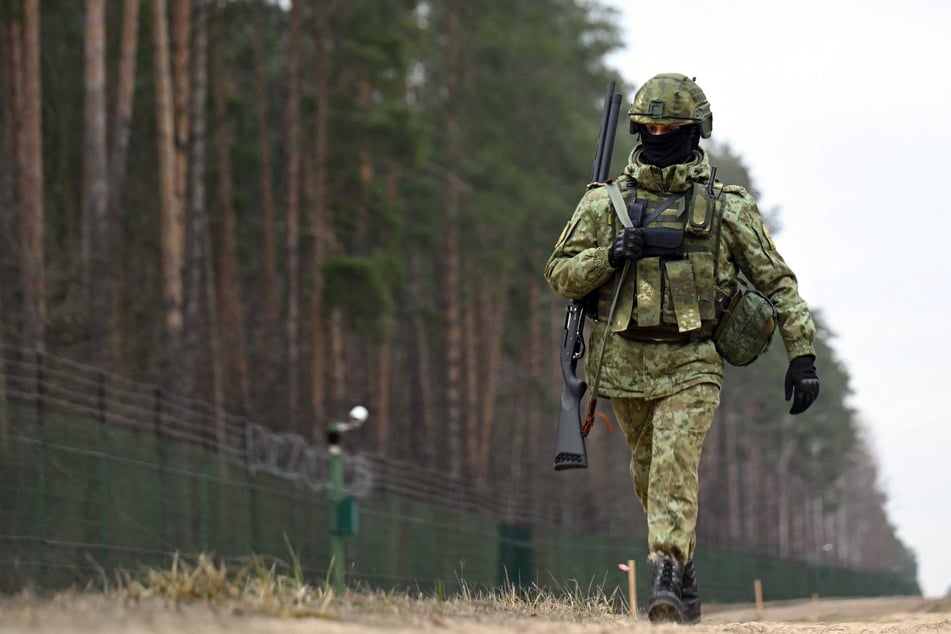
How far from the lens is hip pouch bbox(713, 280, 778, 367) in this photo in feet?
28.3

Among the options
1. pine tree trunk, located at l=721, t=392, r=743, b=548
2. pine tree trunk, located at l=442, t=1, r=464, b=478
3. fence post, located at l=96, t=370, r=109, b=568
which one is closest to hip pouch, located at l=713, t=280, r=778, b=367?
fence post, located at l=96, t=370, r=109, b=568

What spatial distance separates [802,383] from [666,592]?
1.15 m

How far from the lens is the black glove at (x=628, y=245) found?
27.8 feet

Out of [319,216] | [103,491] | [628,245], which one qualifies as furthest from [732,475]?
[628,245]

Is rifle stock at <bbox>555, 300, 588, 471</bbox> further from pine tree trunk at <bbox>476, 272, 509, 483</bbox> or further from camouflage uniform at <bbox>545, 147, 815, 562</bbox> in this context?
pine tree trunk at <bbox>476, 272, 509, 483</bbox>

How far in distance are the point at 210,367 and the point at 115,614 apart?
103 ft

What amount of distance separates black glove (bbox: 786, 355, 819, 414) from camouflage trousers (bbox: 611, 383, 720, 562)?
342 millimetres

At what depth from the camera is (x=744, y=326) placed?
8.63m

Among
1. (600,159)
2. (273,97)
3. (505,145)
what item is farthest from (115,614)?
(273,97)

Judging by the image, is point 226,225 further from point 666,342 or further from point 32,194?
point 666,342

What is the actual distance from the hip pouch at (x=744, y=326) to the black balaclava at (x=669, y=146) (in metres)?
0.69

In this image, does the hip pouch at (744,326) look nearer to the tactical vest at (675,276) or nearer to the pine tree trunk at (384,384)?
the tactical vest at (675,276)

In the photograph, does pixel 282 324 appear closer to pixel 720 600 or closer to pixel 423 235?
pixel 423 235

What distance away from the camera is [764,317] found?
8625mm
